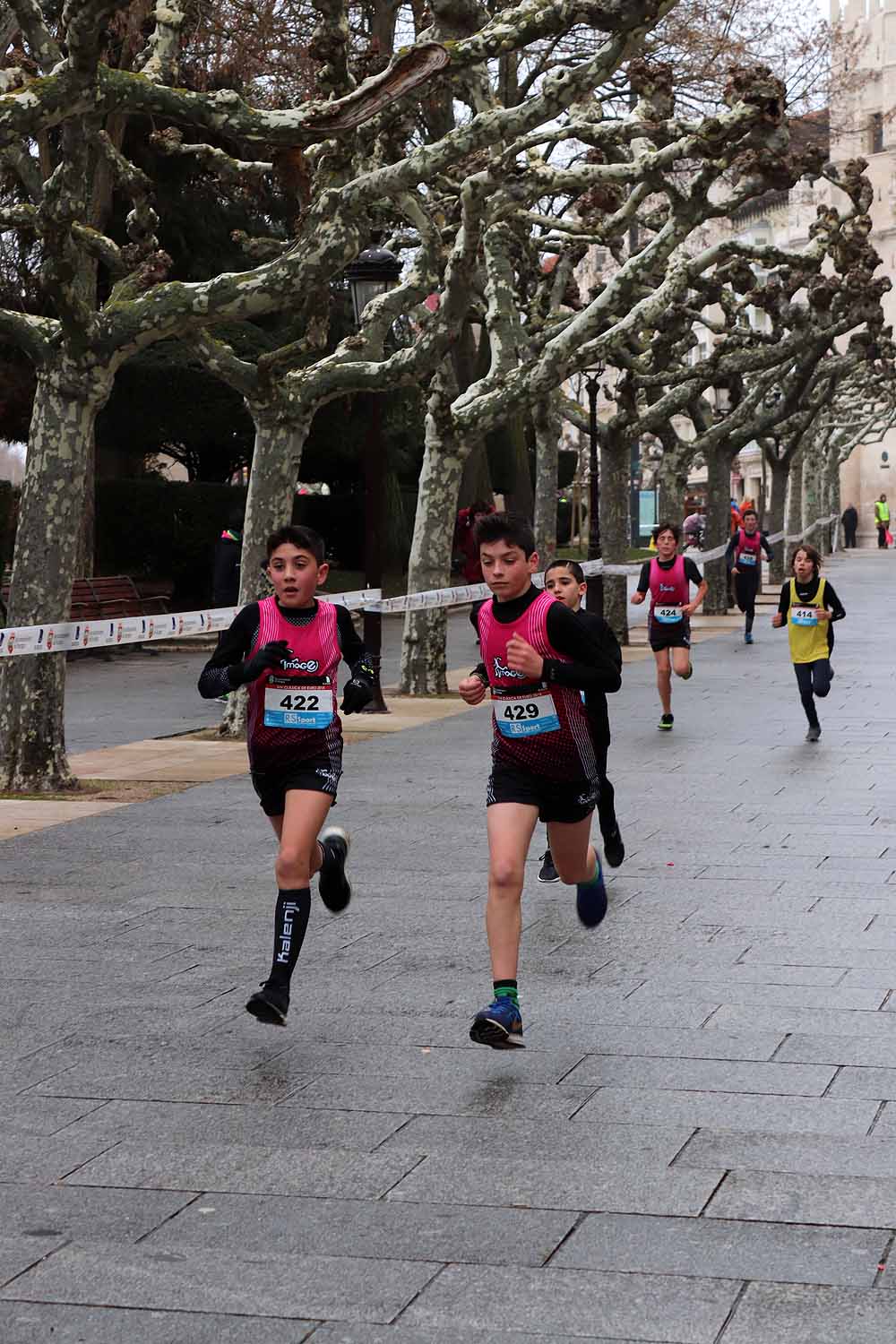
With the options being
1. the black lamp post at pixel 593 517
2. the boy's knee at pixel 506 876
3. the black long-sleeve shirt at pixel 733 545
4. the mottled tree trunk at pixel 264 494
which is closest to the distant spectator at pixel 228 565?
the mottled tree trunk at pixel 264 494

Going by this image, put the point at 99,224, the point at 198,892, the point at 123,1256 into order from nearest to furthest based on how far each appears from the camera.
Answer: the point at 123,1256, the point at 198,892, the point at 99,224

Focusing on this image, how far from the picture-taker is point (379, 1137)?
5.34m

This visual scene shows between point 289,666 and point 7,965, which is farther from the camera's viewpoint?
point 7,965

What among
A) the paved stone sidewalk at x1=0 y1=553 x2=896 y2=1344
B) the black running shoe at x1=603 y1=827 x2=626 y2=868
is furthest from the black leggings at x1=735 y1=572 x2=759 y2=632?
the black running shoe at x1=603 y1=827 x2=626 y2=868

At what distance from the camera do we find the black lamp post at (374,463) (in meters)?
18.9

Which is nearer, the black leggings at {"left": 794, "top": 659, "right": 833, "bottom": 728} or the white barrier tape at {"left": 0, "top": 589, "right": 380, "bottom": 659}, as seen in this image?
the white barrier tape at {"left": 0, "top": 589, "right": 380, "bottom": 659}

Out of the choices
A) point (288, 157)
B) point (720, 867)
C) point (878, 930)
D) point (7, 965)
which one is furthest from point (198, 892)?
point (288, 157)

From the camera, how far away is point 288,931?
21.8 feet

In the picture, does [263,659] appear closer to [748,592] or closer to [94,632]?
[94,632]

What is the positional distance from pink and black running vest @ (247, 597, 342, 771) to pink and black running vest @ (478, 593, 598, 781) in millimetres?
596

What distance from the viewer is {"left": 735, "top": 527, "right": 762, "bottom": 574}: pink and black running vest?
29514 millimetres

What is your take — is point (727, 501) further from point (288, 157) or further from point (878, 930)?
point (878, 930)

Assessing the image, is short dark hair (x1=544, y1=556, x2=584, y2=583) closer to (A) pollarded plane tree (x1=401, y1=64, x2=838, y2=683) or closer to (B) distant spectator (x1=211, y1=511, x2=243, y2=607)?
(A) pollarded plane tree (x1=401, y1=64, x2=838, y2=683)

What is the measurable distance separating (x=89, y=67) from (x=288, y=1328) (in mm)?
8714
